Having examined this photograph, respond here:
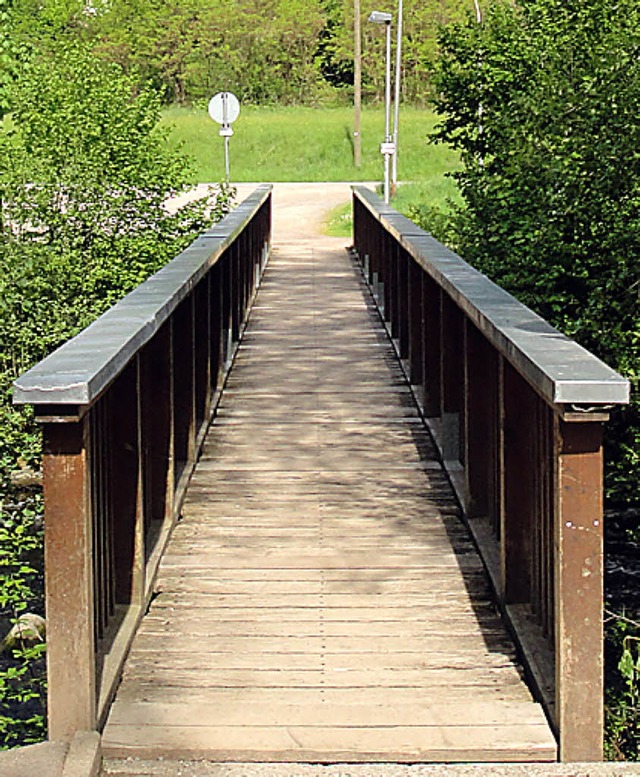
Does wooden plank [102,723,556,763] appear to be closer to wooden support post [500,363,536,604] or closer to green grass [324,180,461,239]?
wooden support post [500,363,536,604]

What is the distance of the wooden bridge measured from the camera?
375 centimetres

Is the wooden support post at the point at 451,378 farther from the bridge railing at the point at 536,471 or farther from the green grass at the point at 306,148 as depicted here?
the green grass at the point at 306,148

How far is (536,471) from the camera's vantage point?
4.45 meters

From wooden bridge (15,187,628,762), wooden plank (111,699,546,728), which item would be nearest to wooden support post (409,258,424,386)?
wooden bridge (15,187,628,762)

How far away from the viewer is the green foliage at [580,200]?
32.1ft

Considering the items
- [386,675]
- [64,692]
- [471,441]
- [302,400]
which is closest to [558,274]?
[302,400]

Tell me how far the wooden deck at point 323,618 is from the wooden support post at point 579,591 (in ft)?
0.35

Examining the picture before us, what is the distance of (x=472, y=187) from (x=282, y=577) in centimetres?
922

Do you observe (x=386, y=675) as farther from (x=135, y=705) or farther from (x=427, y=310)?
(x=427, y=310)

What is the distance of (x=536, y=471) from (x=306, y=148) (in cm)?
4888

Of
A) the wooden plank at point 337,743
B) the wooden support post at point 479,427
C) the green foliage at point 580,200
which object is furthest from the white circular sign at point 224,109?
the wooden plank at point 337,743

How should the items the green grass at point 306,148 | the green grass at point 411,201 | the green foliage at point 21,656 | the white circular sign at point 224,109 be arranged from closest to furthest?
1. the green foliage at point 21,656
2. the white circular sign at point 224,109
3. the green grass at point 411,201
4. the green grass at point 306,148

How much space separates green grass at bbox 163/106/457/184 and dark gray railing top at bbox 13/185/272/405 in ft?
130

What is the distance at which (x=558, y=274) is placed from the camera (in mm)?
10586
